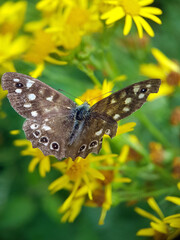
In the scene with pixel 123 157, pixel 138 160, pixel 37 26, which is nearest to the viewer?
pixel 123 157

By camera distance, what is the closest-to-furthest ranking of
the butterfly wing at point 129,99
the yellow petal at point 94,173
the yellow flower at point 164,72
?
the butterfly wing at point 129,99 → the yellow petal at point 94,173 → the yellow flower at point 164,72

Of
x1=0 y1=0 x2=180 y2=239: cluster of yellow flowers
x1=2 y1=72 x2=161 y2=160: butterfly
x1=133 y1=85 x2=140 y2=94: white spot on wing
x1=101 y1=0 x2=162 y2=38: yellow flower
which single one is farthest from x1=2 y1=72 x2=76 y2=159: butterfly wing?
x1=101 y1=0 x2=162 y2=38: yellow flower

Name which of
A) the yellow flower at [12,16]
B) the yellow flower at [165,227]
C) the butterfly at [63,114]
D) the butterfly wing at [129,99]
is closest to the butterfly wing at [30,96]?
the butterfly at [63,114]

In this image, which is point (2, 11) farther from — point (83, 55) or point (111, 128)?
point (111, 128)

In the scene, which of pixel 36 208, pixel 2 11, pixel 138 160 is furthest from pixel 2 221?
pixel 2 11

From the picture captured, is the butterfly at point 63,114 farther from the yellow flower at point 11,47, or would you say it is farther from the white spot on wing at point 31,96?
the yellow flower at point 11,47

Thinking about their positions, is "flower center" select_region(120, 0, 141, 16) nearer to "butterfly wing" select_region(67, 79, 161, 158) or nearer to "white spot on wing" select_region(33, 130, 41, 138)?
"butterfly wing" select_region(67, 79, 161, 158)

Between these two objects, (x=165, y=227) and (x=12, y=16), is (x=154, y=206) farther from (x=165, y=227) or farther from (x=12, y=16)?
(x=12, y=16)
